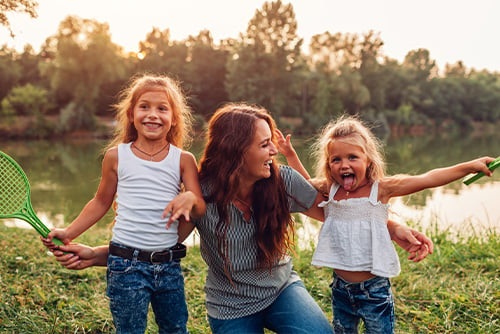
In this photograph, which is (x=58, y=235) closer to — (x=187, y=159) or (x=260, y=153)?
(x=187, y=159)

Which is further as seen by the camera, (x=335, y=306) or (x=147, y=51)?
(x=147, y=51)

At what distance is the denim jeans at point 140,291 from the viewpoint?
79.0 inches

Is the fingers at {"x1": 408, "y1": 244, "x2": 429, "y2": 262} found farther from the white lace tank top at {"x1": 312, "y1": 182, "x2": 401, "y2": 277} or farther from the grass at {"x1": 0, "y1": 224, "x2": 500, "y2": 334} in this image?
the grass at {"x1": 0, "y1": 224, "x2": 500, "y2": 334}

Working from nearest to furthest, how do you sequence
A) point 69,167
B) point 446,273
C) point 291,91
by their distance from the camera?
point 446,273 → point 69,167 → point 291,91

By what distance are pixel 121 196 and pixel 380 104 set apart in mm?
39095

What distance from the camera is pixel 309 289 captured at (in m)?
3.46

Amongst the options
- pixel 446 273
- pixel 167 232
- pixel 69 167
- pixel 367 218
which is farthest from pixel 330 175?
pixel 69 167

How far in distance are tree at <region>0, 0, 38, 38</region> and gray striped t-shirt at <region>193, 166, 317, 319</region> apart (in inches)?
116

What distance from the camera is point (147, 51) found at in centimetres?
4003

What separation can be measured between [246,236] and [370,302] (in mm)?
686

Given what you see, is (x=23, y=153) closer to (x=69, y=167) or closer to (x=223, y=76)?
(x=69, y=167)

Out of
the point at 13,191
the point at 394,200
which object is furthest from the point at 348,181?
the point at 394,200

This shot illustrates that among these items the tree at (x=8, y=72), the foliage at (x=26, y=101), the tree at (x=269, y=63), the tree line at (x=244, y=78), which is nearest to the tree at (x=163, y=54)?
the tree line at (x=244, y=78)

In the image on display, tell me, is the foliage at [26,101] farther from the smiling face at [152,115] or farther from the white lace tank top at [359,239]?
the white lace tank top at [359,239]
